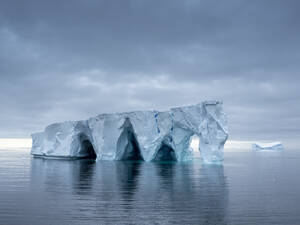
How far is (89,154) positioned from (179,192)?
1401 inches

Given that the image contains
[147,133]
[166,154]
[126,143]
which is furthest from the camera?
[166,154]

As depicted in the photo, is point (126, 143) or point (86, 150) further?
point (86, 150)

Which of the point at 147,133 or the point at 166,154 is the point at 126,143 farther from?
the point at 166,154

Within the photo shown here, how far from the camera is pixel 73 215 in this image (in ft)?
31.8

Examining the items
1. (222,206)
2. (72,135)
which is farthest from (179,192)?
(72,135)

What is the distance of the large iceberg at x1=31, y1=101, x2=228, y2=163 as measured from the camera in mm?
29828

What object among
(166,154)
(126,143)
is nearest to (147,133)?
(126,143)

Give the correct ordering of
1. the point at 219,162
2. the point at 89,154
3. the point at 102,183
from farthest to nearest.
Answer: the point at 89,154 → the point at 219,162 → the point at 102,183

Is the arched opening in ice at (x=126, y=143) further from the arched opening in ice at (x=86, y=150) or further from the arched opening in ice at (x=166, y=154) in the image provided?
the arched opening in ice at (x=86, y=150)

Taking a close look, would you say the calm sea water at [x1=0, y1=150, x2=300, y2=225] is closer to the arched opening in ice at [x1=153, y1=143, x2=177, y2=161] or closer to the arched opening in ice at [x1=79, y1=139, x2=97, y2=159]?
the arched opening in ice at [x1=153, y1=143, x2=177, y2=161]

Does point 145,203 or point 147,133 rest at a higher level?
point 147,133

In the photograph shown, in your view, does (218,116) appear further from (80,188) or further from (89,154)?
(89,154)

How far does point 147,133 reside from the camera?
1291 inches

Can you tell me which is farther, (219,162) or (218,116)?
(219,162)
